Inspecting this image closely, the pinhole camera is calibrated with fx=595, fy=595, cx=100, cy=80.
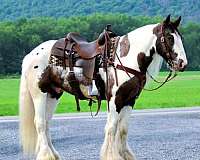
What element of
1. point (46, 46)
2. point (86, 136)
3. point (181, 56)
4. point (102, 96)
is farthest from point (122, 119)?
point (86, 136)

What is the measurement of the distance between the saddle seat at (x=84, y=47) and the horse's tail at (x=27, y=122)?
743mm

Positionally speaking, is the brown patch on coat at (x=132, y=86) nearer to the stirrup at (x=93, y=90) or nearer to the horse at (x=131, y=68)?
the horse at (x=131, y=68)

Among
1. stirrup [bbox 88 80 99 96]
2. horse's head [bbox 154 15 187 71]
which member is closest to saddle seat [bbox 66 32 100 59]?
stirrup [bbox 88 80 99 96]

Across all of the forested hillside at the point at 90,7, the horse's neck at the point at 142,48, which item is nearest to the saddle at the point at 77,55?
the horse's neck at the point at 142,48

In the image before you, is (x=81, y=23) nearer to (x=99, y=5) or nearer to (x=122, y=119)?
(x=99, y=5)

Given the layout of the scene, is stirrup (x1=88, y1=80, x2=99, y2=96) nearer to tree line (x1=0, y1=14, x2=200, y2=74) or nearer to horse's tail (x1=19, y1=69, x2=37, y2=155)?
horse's tail (x1=19, y1=69, x2=37, y2=155)

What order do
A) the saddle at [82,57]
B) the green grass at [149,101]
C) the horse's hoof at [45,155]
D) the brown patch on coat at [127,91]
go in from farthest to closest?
the green grass at [149,101] → the horse's hoof at [45,155] → the saddle at [82,57] → the brown patch on coat at [127,91]

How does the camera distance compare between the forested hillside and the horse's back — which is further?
the forested hillside

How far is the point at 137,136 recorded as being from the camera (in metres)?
9.61

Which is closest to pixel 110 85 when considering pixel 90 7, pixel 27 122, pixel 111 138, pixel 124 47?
pixel 124 47

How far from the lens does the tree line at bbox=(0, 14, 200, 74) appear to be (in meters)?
56.8

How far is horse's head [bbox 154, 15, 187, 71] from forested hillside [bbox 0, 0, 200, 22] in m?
88.3

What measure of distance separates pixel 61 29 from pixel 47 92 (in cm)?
5905

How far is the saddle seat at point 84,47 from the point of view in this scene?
20.1 ft
